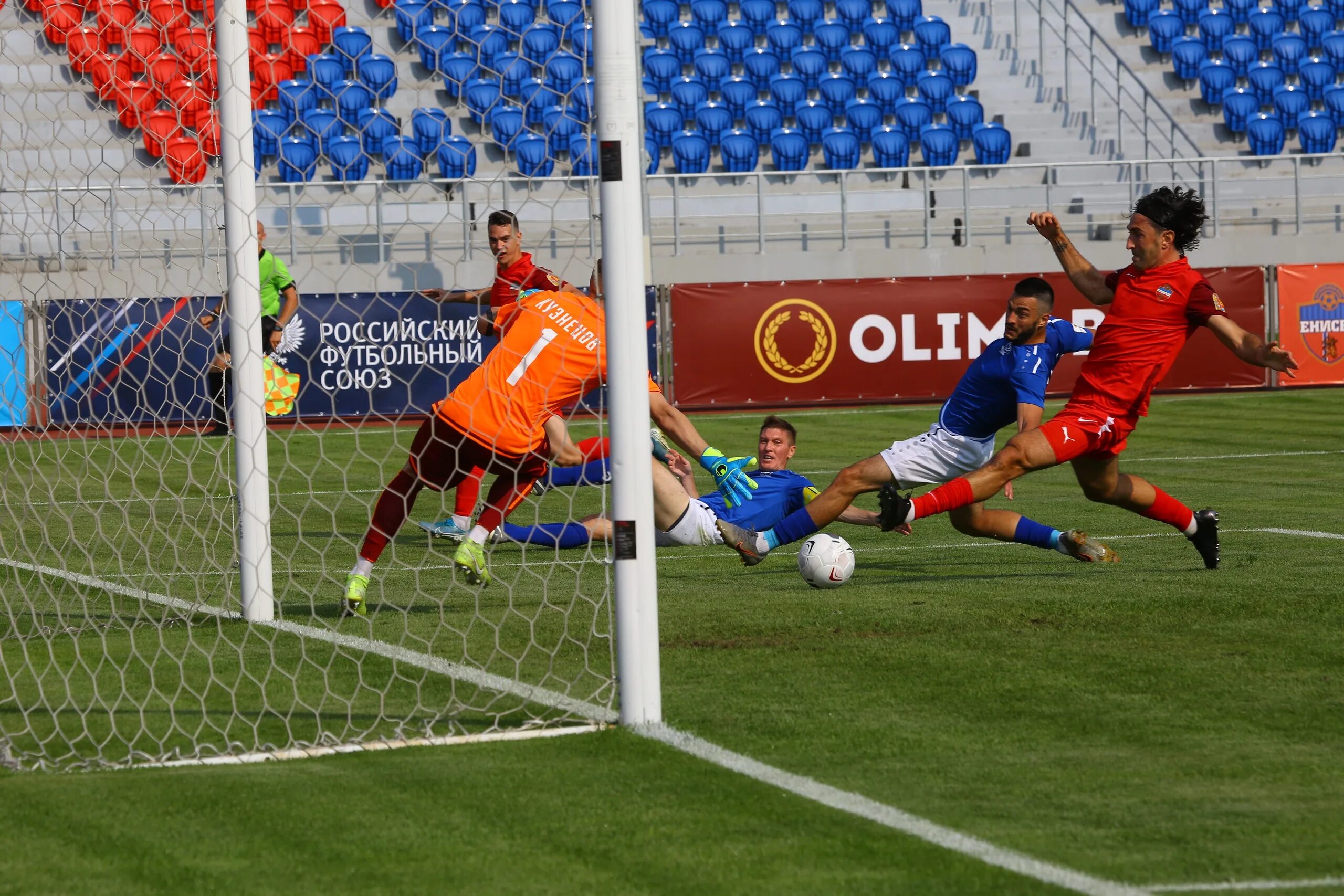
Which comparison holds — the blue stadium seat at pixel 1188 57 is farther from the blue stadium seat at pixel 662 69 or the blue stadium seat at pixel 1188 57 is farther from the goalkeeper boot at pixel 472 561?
the goalkeeper boot at pixel 472 561

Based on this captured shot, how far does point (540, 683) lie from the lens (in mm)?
5770

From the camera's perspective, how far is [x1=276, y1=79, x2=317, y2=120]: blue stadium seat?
8672 millimetres

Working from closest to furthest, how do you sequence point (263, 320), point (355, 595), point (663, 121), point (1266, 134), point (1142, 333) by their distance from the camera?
point (355, 595)
point (1142, 333)
point (263, 320)
point (663, 121)
point (1266, 134)

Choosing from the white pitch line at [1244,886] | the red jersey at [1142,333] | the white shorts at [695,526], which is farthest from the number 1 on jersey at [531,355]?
the white pitch line at [1244,886]

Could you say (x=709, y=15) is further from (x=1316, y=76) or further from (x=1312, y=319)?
(x=1312, y=319)

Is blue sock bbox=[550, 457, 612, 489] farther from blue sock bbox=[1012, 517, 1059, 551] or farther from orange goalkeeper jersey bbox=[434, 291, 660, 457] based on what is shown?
blue sock bbox=[1012, 517, 1059, 551]

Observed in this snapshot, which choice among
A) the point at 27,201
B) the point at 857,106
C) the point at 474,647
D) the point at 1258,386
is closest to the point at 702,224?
the point at 857,106

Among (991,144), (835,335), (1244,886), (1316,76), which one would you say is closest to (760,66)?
(991,144)

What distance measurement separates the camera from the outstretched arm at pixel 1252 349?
7500mm

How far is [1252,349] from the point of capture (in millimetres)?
7590

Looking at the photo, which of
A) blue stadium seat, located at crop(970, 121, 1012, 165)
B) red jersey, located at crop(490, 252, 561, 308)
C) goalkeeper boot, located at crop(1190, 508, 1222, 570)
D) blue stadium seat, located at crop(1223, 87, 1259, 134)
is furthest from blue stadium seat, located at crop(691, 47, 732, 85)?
goalkeeper boot, located at crop(1190, 508, 1222, 570)

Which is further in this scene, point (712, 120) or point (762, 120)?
point (762, 120)

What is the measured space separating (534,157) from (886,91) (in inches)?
662

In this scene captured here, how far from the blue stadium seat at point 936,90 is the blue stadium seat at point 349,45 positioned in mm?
13684
